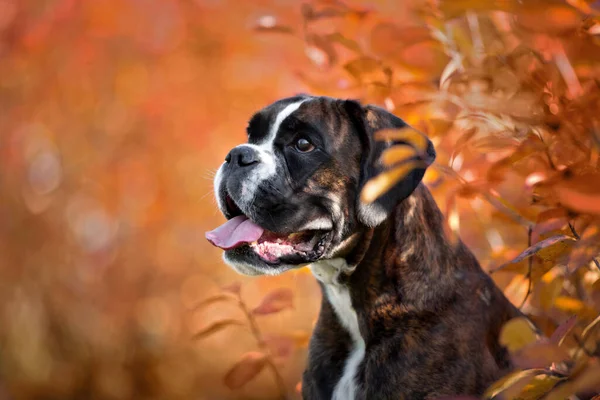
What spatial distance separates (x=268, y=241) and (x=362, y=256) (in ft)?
1.21

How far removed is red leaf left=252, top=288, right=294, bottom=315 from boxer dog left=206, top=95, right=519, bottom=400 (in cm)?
16

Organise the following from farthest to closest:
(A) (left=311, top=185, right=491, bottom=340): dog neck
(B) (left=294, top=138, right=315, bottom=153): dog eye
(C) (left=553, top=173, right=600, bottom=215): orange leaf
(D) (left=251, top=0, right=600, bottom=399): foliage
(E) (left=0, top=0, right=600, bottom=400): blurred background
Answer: (E) (left=0, top=0, right=600, bottom=400): blurred background < (B) (left=294, top=138, right=315, bottom=153): dog eye < (A) (left=311, top=185, right=491, bottom=340): dog neck < (D) (left=251, top=0, right=600, bottom=399): foliage < (C) (left=553, top=173, right=600, bottom=215): orange leaf

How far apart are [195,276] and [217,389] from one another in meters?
1.11

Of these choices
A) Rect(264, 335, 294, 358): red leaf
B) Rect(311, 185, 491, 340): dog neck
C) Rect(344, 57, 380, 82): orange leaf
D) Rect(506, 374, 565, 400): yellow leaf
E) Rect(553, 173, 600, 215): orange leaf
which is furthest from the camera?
Rect(264, 335, 294, 358): red leaf

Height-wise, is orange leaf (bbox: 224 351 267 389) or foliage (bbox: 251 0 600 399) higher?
foliage (bbox: 251 0 600 399)

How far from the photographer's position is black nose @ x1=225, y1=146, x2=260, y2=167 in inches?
116

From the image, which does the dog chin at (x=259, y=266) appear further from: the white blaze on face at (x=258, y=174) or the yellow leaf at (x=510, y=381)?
the yellow leaf at (x=510, y=381)

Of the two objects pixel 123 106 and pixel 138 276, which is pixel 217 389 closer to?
pixel 138 276

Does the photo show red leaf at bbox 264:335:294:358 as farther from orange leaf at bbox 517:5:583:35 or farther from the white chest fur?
orange leaf at bbox 517:5:583:35

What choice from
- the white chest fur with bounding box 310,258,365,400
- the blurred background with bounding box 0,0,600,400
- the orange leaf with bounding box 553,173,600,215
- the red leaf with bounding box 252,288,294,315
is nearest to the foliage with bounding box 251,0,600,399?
the orange leaf with bounding box 553,173,600,215

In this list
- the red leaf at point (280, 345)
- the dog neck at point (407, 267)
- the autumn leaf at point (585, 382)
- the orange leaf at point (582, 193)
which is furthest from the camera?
the red leaf at point (280, 345)

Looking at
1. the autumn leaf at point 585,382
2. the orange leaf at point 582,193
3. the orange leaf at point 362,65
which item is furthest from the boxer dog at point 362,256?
the orange leaf at point 582,193

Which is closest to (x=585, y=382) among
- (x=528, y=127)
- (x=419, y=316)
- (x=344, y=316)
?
(x=528, y=127)

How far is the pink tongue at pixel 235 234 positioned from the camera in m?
2.92
